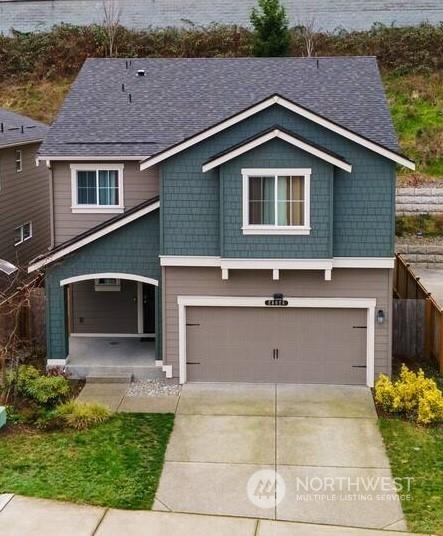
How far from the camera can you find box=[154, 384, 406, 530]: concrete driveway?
11.8 metres

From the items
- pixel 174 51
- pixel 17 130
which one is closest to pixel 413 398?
pixel 17 130

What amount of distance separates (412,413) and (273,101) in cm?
718

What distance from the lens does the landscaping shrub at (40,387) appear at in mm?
16109

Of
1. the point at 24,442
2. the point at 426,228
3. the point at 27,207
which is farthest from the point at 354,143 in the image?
the point at 426,228

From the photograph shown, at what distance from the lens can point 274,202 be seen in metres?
16.8

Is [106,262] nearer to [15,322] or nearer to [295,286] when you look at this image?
[15,322]

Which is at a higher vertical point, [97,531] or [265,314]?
[265,314]

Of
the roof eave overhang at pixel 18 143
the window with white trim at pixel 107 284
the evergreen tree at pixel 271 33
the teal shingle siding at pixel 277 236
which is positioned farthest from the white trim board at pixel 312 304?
the evergreen tree at pixel 271 33

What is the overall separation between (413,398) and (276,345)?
11.6ft

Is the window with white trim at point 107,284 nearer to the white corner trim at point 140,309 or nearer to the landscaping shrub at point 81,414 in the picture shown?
the white corner trim at point 140,309

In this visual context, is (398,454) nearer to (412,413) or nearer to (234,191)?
(412,413)

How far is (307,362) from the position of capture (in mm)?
17812

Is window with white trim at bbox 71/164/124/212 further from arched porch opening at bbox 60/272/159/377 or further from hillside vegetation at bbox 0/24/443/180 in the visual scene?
hillside vegetation at bbox 0/24/443/180

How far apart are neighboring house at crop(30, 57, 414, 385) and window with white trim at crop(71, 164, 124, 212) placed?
0.03 metres
